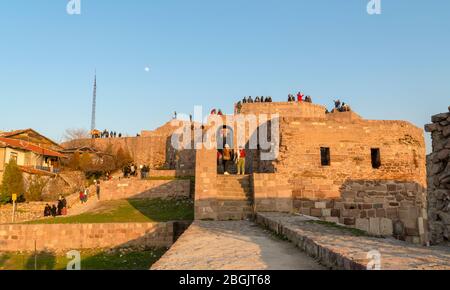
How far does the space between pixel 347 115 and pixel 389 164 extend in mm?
14391

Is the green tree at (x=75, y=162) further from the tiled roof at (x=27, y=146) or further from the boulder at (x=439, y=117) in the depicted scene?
the boulder at (x=439, y=117)

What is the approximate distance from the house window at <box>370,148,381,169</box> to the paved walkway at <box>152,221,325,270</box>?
8.51 meters

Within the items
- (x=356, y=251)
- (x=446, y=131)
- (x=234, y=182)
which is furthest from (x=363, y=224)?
(x=356, y=251)

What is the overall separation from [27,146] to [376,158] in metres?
33.4

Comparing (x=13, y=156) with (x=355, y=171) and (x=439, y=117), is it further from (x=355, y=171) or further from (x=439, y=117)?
(x=439, y=117)

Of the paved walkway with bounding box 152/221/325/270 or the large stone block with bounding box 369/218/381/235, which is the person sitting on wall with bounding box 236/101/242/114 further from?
the paved walkway with bounding box 152/221/325/270

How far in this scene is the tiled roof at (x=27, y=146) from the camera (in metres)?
33.1

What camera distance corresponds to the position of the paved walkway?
16.1ft

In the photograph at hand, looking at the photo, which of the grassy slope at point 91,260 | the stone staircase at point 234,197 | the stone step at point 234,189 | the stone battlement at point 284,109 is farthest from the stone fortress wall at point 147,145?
the stone step at point 234,189

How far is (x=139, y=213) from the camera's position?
15195 millimetres

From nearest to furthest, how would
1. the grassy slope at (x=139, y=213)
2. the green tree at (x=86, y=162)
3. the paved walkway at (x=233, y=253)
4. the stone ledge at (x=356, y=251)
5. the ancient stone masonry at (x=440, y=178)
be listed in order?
the stone ledge at (x=356, y=251)
the paved walkway at (x=233, y=253)
the ancient stone masonry at (x=440, y=178)
the grassy slope at (x=139, y=213)
the green tree at (x=86, y=162)

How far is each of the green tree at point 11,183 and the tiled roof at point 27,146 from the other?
9.76 ft

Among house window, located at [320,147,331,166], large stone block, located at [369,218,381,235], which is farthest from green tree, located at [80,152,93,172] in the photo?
large stone block, located at [369,218,381,235]
